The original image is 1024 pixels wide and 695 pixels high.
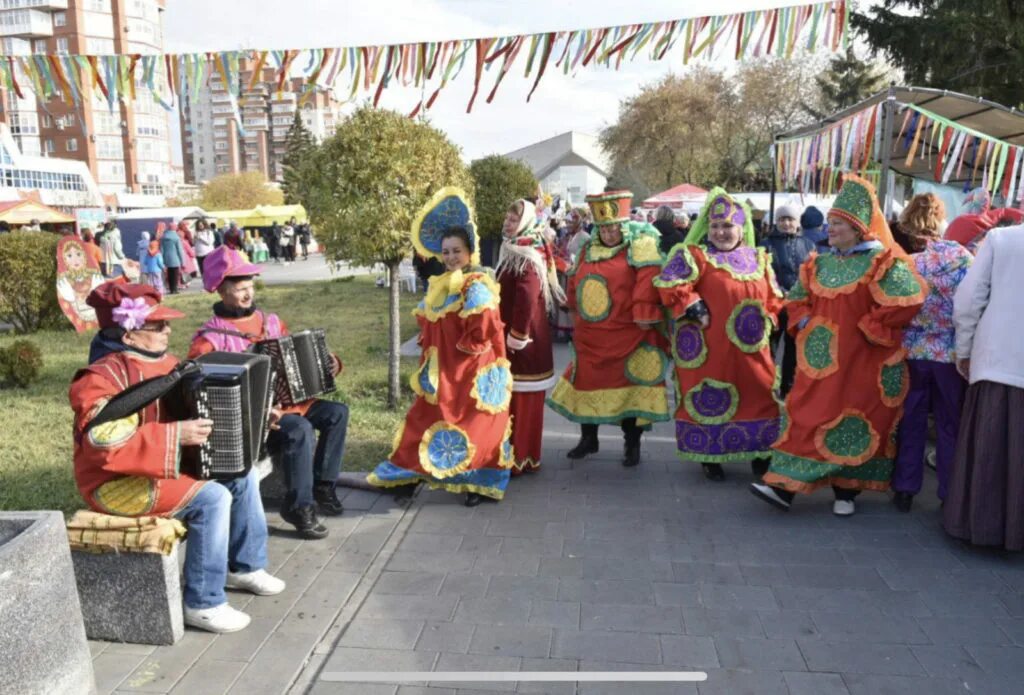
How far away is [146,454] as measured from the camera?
10.5 ft

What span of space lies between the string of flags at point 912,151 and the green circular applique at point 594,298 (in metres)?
3.83

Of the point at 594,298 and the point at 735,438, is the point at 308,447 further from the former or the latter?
the point at 735,438

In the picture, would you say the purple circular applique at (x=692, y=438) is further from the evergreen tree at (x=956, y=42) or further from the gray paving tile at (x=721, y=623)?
the evergreen tree at (x=956, y=42)

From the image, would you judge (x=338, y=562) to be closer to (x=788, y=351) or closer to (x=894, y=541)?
(x=894, y=541)

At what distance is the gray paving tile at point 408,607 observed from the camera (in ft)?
12.2

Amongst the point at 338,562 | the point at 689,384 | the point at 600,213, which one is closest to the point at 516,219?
the point at 600,213

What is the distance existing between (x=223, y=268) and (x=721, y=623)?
10.1ft

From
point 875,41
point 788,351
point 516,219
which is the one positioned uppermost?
point 875,41

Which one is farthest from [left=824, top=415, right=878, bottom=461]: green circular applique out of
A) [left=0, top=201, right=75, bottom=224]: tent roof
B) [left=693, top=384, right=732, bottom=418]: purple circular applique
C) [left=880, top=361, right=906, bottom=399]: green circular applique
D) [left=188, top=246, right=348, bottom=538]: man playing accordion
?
[left=0, top=201, right=75, bottom=224]: tent roof

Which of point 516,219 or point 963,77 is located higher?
point 963,77

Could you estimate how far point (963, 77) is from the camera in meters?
15.6

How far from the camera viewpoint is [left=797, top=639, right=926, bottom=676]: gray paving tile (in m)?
3.20

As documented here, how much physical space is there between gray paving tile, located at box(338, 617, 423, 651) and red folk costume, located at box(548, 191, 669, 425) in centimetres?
252

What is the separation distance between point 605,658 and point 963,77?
16.5 m
